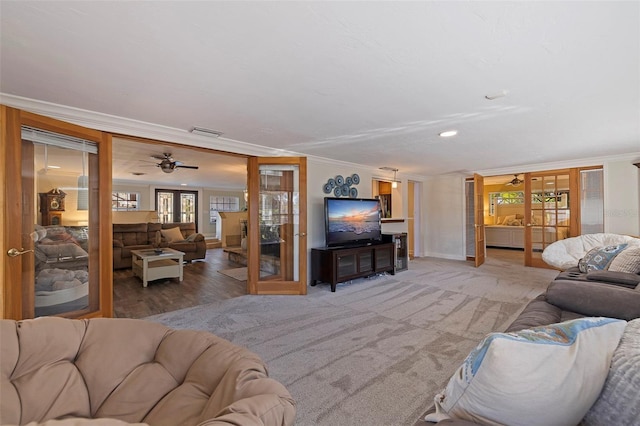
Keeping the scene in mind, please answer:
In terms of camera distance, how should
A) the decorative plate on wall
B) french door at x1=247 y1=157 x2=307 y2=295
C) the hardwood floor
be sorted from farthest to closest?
the decorative plate on wall, french door at x1=247 y1=157 x2=307 y2=295, the hardwood floor

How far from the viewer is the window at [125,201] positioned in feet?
27.6

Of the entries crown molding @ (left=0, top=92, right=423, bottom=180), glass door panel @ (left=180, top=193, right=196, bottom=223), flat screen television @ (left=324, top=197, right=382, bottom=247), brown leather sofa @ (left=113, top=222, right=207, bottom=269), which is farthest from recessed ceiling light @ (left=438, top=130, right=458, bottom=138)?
glass door panel @ (left=180, top=193, right=196, bottom=223)

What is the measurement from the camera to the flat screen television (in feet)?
15.1

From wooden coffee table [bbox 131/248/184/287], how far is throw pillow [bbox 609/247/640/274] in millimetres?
5647

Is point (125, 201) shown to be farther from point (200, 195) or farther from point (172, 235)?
point (172, 235)

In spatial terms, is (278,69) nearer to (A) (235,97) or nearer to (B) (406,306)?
(A) (235,97)

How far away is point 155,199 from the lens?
912 cm

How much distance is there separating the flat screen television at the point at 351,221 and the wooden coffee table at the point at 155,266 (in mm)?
2694

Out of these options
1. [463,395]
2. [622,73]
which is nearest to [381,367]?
[463,395]

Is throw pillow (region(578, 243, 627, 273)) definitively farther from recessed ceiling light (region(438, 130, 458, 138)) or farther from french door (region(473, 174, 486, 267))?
french door (region(473, 174, 486, 267))

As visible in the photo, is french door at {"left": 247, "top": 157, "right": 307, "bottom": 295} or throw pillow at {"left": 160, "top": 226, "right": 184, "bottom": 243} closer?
french door at {"left": 247, "top": 157, "right": 307, "bottom": 295}

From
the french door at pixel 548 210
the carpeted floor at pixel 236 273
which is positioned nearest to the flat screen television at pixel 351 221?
the carpeted floor at pixel 236 273

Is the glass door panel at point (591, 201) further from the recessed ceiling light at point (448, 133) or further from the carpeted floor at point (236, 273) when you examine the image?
the carpeted floor at point (236, 273)

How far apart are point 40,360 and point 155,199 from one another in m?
9.24
